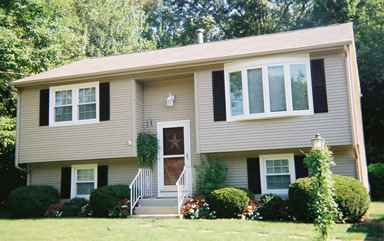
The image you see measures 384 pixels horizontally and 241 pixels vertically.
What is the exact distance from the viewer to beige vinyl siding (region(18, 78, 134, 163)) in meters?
12.4

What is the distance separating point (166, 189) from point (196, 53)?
4.67 metres

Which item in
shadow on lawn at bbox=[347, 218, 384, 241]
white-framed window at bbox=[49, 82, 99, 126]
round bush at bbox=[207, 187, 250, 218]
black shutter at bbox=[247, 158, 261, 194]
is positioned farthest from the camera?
white-framed window at bbox=[49, 82, 99, 126]

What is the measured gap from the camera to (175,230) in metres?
8.29

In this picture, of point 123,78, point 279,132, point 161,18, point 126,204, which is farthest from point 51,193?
point 161,18

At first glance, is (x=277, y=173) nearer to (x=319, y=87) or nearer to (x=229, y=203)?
(x=229, y=203)

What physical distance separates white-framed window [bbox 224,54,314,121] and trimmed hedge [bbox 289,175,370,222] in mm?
2153

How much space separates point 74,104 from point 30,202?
3466 mm

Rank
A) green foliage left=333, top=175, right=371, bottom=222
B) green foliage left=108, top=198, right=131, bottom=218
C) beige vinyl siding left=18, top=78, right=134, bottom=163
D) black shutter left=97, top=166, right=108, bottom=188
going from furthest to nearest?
1. black shutter left=97, top=166, right=108, bottom=188
2. beige vinyl siding left=18, top=78, right=134, bottom=163
3. green foliage left=108, top=198, right=131, bottom=218
4. green foliage left=333, top=175, right=371, bottom=222

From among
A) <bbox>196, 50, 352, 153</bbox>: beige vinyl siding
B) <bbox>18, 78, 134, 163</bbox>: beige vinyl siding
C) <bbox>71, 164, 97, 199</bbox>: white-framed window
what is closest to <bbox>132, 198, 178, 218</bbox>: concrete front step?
<bbox>18, 78, 134, 163</bbox>: beige vinyl siding

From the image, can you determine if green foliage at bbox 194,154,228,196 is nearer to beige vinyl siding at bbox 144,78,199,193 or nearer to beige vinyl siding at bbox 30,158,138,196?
beige vinyl siding at bbox 144,78,199,193

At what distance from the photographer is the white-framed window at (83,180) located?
13305mm

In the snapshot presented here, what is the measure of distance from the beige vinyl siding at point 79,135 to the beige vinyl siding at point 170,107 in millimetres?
828

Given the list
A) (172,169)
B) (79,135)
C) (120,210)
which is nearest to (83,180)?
(79,135)

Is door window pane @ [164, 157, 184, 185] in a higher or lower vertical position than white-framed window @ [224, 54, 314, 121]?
lower
